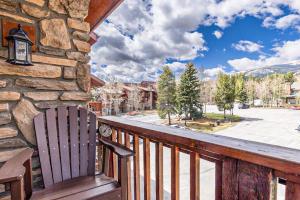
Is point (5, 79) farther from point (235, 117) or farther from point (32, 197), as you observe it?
point (235, 117)

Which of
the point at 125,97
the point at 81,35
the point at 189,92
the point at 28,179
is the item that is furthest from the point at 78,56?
the point at 125,97

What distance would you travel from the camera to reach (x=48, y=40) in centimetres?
168

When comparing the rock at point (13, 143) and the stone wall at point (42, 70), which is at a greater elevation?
the stone wall at point (42, 70)

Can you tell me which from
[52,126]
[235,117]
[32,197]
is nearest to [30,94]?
[52,126]

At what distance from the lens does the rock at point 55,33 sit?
5.47 feet

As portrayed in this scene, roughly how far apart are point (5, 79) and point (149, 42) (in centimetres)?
1614

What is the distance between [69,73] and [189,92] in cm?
1511

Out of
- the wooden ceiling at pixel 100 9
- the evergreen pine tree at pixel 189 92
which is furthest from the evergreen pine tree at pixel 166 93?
the wooden ceiling at pixel 100 9

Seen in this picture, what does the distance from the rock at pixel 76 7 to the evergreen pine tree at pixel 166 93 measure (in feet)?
A: 46.0

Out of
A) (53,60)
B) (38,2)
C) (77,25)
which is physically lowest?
(53,60)

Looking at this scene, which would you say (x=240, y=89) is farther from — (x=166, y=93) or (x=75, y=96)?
(x=75, y=96)

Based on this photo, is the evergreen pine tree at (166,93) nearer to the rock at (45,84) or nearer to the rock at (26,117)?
the rock at (45,84)

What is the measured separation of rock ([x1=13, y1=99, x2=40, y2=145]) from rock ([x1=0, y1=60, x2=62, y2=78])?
23 cm

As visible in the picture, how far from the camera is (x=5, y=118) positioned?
1.46 m
